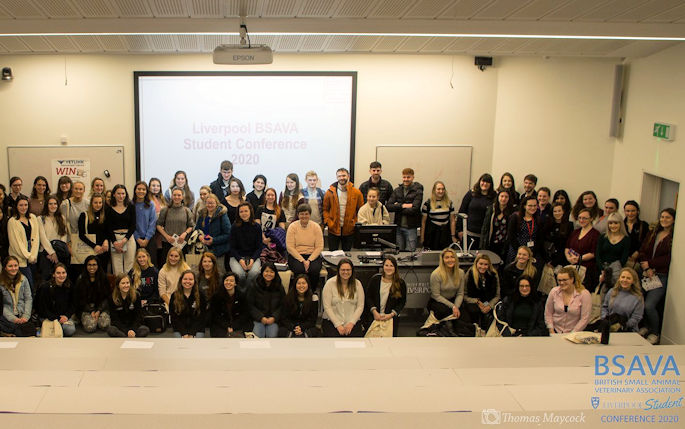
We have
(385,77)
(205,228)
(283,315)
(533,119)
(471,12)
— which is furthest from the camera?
(385,77)

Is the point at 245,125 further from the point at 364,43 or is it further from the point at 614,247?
the point at 614,247

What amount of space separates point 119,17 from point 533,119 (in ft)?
17.8

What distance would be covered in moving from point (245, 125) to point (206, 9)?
3987mm

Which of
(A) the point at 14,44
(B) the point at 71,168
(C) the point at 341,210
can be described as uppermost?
(A) the point at 14,44

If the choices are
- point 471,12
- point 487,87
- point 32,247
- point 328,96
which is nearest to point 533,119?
point 487,87

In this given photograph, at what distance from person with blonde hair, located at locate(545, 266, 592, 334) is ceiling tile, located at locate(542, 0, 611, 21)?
223 centimetres

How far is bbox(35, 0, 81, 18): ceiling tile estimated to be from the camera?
5137mm

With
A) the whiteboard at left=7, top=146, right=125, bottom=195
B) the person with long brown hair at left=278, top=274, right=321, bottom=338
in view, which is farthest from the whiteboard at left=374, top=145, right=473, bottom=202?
the person with long brown hair at left=278, top=274, right=321, bottom=338

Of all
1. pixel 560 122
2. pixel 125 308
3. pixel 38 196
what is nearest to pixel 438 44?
pixel 560 122

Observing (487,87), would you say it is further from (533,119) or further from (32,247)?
(32,247)

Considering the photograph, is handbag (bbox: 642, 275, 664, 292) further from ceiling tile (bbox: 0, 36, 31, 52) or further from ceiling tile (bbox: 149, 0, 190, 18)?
ceiling tile (bbox: 0, 36, 31, 52)

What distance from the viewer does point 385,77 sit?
9.42 m

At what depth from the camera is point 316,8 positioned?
5.36 meters

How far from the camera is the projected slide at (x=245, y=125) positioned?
927cm
